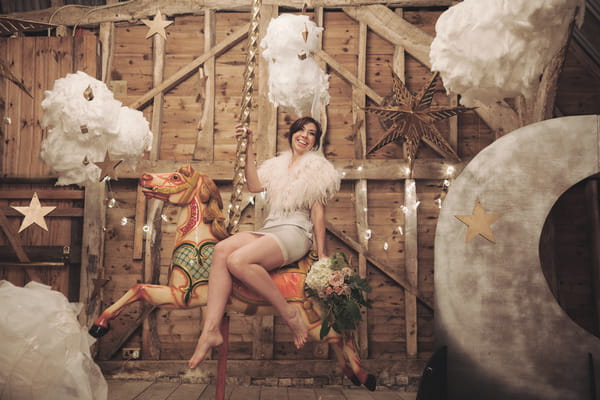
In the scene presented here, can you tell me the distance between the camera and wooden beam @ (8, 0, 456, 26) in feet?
14.2

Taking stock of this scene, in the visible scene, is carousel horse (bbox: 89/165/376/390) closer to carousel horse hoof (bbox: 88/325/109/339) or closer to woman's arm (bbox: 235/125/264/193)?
carousel horse hoof (bbox: 88/325/109/339)

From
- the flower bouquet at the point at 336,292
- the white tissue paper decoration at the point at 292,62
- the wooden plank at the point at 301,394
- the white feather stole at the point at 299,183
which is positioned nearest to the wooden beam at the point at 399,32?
the white tissue paper decoration at the point at 292,62

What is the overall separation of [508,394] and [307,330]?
4.11 ft

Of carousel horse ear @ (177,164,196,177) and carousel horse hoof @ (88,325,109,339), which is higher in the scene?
carousel horse ear @ (177,164,196,177)

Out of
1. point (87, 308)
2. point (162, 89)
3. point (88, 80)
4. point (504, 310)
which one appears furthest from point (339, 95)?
point (87, 308)

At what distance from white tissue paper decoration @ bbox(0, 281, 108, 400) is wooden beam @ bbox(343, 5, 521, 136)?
142 inches

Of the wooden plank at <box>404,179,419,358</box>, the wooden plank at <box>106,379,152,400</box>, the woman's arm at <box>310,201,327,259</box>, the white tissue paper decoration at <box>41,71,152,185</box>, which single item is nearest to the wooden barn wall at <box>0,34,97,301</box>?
the white tissue paper decoration at <box>41,71,152,185</box>

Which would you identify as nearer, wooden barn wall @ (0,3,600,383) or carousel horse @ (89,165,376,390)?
carousel horse @ (89,165,376,390)

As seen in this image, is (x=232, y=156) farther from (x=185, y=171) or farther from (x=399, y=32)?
(x=399, y=32)

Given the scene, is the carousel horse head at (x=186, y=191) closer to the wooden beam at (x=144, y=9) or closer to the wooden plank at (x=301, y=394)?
the wooden plank at (x=301, y=394)

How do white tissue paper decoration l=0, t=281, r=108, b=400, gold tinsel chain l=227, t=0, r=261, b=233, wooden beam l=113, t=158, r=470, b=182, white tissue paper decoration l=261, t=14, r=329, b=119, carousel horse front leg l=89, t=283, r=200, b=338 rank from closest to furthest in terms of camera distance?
white tissue paper decoration l=0, t=281, r=108, b=400
carousel horse front leg l=89, t=283, r=200, b=338
gold tinsel chain l=227, t=0, r=261, b=233
white tissue paper decoration l=261, t=14, r=329, b=119
wooden beam l=113, t=158, r=470, b=182

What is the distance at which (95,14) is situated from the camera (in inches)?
171

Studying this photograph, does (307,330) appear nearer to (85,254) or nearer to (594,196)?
(85,254)

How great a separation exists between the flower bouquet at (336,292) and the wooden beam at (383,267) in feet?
4.86
